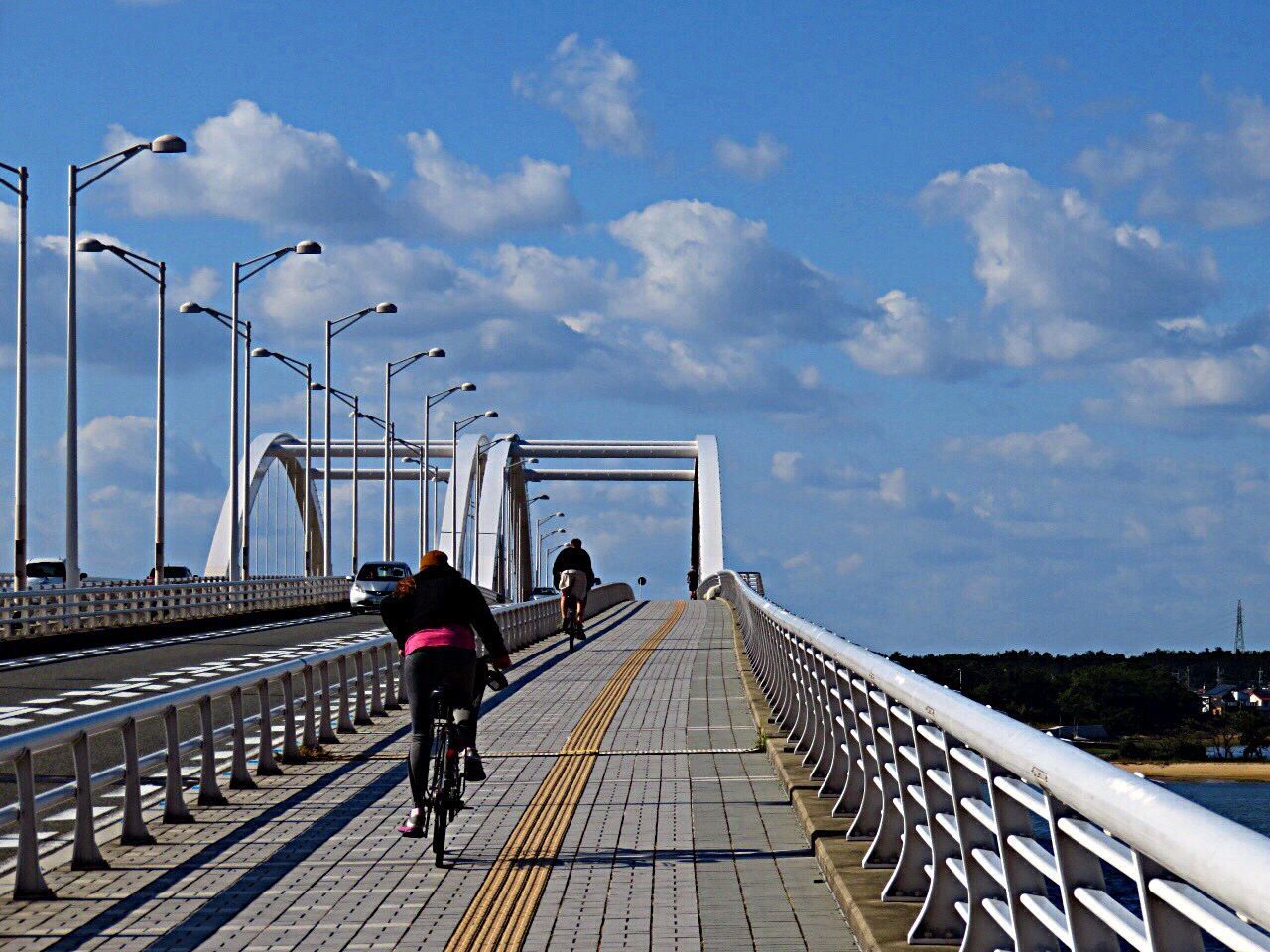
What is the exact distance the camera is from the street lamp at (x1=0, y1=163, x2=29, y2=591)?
38.9 metres

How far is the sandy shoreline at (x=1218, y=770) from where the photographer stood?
16828 millimetres

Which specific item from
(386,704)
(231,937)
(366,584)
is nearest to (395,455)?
(366,584)

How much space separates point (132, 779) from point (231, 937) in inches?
130

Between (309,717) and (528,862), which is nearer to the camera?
(528,862)

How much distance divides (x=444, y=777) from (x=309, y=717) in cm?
709

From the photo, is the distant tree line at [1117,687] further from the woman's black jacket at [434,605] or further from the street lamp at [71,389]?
the street lamp at [71,389]

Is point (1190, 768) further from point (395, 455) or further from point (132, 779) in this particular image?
point (395, 455)

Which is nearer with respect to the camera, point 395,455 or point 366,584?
point 366,584

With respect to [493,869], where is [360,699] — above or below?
above

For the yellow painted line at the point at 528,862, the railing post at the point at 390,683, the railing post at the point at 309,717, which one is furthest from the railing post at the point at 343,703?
the railing post at the point at 390,683

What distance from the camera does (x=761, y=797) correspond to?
46.6 feet

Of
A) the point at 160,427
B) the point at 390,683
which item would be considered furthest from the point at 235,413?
the point at 390,683

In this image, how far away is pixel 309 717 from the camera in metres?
18.0

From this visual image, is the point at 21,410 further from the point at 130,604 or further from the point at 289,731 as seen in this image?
the point at 289,731
